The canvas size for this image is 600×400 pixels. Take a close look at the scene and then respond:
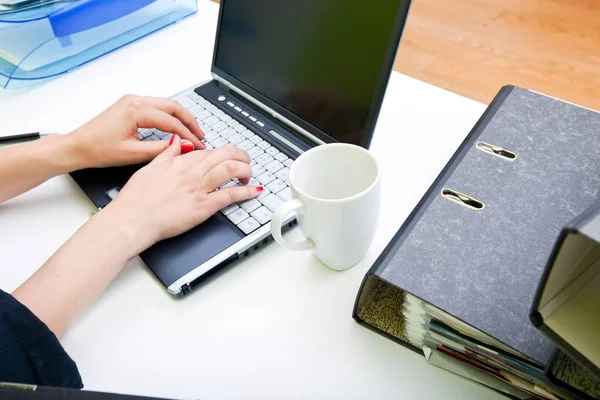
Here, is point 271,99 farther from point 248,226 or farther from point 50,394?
point 50,394

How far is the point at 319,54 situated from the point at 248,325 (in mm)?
342

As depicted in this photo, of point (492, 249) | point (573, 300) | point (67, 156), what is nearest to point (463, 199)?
point (492, 249)

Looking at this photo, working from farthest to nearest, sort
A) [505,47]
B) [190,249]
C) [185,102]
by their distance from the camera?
[505,47] → [185,102] → [190,249]

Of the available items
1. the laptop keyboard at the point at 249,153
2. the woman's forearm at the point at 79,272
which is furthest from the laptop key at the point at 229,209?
the woman's forearm at the point at 79,272

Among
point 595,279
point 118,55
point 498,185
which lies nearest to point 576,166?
point 498,185

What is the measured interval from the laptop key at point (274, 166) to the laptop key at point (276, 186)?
0.07 feet

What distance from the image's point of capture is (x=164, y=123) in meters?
0.69

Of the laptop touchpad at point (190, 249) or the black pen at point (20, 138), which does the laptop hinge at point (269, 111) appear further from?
the black pen at point (20, 138)

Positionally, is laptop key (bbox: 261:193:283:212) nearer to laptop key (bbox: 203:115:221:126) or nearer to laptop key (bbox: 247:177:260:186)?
laptop key (bbox: 247:177:260:186)

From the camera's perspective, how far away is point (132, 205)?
1.88 feet

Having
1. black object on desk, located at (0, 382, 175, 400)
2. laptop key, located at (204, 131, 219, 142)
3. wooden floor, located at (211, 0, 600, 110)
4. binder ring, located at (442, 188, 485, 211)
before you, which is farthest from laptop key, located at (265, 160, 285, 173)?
wooden floor, located at (211, 0, 600, 110)

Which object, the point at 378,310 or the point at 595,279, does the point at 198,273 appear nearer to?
the point at 378,310

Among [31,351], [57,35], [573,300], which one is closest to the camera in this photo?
[573,300]

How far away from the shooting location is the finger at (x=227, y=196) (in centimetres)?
58
